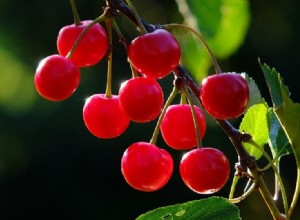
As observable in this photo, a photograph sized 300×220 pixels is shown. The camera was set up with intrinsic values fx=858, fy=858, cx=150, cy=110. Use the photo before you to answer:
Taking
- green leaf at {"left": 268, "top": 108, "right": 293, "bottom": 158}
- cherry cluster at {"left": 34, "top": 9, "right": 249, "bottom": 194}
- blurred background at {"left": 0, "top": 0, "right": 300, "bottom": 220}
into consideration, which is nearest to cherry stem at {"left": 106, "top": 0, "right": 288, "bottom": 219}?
cherry cluster at {"left": 34, "top": 9, "right": 249, "bottom": 194}

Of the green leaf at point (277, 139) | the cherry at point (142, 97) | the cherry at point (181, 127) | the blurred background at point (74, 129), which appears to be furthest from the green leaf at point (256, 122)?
the blurred background at point (74, 129)

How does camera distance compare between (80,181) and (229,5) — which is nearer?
(229,5)

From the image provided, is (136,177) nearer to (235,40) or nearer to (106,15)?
(106,15)

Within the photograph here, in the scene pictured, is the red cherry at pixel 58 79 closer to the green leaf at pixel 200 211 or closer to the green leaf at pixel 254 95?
the green leaf at pixel 200 211

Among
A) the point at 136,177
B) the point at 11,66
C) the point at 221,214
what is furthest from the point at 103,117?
the point at 11,66

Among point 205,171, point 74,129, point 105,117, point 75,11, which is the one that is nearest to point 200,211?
point 205,171

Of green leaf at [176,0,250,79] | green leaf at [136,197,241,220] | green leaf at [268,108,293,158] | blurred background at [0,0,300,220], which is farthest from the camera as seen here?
blurred background at [0,0,300,220]

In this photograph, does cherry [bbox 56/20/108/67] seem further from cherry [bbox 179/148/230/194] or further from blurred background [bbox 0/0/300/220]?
blurred background [bbox 0/0/300/220]
